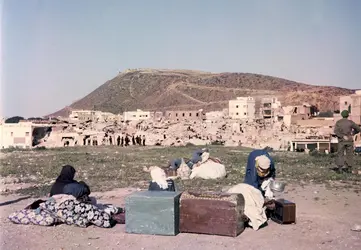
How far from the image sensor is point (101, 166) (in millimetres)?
15203

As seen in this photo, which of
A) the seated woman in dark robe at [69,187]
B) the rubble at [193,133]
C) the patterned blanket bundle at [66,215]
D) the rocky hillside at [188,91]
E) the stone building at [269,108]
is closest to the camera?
the patterned blanket bundle at [66,215]

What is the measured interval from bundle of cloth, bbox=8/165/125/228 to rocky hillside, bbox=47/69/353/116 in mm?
57893

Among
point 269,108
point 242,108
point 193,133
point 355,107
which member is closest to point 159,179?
point 355,107

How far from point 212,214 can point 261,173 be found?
139cm

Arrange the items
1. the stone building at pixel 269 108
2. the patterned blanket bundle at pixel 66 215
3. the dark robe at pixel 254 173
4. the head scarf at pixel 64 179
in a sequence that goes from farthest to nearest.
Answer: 1. the stone building at pixel 269 108
2. the dark robe at pixel 254 173
3. the head scarf at pixel 64 179
4. the patterned blanket bundle at pixel 66 215

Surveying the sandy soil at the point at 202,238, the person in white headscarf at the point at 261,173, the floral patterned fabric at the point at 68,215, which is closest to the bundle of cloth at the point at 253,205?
the sandy soil at the point at 202,238

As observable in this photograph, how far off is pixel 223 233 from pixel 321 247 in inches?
49.2

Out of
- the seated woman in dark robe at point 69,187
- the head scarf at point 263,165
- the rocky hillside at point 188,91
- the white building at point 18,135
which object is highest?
the rocky hillside at point 188,91

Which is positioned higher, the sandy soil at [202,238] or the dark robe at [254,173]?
the dark robe at [254,173]

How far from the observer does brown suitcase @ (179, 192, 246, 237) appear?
5.79m

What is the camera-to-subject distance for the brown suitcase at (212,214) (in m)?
5.79

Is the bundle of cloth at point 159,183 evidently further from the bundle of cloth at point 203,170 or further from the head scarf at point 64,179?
the bundle of cloth at point 203,170

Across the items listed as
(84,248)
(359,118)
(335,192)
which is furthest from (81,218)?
(359,118)

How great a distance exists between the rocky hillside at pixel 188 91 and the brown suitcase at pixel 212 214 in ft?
190
